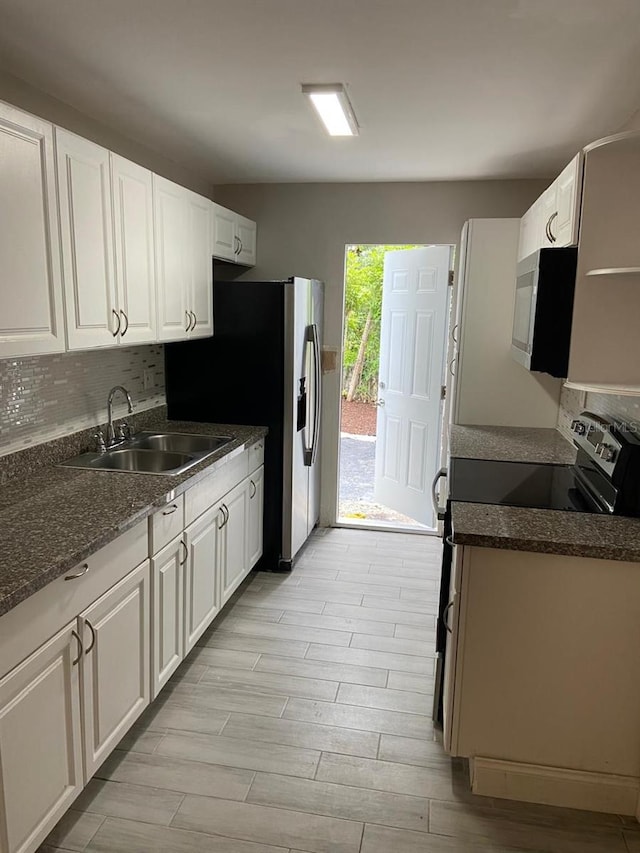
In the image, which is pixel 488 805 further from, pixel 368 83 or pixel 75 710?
pixel 368 83

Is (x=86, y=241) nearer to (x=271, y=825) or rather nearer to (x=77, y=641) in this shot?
(x=77, y=641)

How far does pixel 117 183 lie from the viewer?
7.98 ft

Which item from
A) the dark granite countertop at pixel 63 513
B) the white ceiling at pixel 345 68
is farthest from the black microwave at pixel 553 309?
the dark granite countertop at pixel 63 513

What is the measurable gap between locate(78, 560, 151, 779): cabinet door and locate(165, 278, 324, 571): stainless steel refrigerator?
156cm

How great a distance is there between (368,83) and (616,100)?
971mm

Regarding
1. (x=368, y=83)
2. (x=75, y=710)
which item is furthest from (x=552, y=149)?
(x=75, y=710)

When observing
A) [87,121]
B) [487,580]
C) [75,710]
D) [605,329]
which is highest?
[87,121]

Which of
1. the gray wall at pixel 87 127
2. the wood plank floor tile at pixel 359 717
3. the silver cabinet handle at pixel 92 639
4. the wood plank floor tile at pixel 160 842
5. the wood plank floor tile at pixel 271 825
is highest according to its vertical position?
the gray wall at pixel 87 127

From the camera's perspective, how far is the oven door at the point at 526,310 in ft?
7.62

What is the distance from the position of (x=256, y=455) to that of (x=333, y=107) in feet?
5.92

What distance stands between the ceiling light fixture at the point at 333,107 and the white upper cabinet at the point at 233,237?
0.90m

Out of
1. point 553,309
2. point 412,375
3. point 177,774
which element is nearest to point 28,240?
point 553,309

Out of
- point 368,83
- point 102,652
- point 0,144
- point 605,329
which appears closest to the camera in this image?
point 0,144

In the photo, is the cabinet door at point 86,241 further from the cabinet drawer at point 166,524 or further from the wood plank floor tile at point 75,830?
the wood plank floor tile at point 75,830
